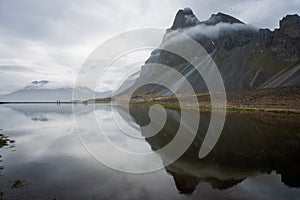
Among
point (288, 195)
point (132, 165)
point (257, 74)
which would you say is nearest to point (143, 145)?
point (132, 165)

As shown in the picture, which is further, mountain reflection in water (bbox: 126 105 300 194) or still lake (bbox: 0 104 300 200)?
mountain reflection in water (bbox: 126 105 300 194)

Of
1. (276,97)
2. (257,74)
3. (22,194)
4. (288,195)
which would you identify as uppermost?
(257,74)

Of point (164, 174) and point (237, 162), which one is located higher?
point (237, 162)

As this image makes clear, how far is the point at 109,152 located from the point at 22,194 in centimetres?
1686

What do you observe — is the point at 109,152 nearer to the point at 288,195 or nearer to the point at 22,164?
the point at 22,164

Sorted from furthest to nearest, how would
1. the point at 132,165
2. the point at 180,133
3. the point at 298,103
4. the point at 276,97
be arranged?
the point at 276,97 → the point at 298,103 → the point at 180,133 → the point at 132,165

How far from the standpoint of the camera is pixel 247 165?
Answer: 88.0ft

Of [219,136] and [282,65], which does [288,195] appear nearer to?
[219,136]

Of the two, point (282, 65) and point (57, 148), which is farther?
point (282, 65)

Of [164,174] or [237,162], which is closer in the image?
[164,174]

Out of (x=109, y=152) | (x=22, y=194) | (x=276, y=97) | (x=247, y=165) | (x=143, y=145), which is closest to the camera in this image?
(x=22, y=194)

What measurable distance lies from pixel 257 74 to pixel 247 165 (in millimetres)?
185117

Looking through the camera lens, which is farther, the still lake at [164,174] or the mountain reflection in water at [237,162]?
the mountain reflection in water at [237,162]

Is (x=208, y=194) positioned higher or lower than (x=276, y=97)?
lower
